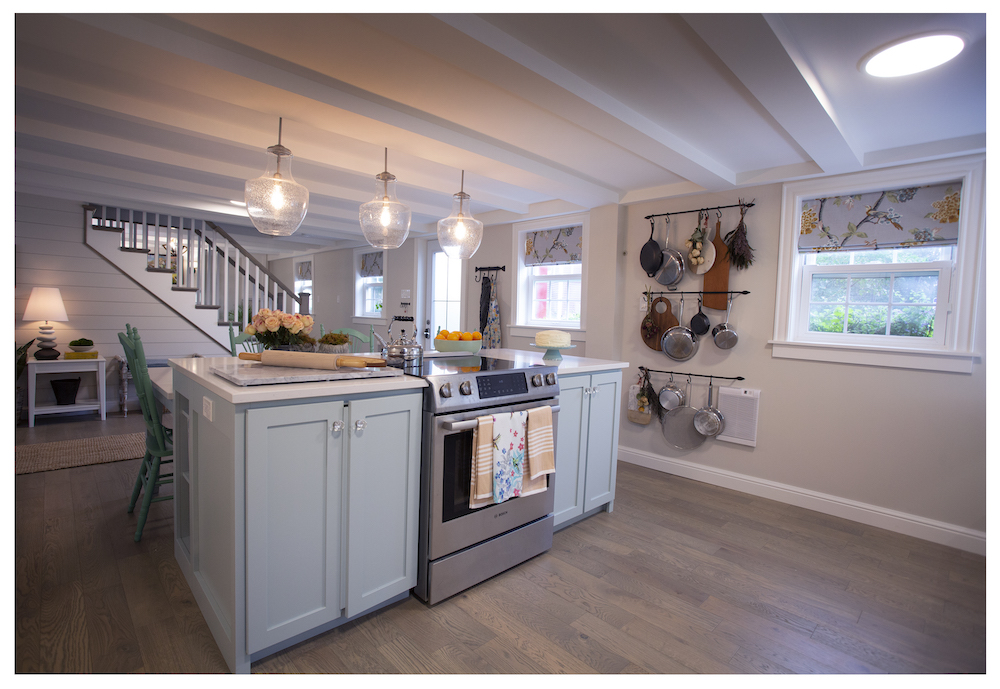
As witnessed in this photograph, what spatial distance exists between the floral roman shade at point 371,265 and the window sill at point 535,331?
268 centimetres

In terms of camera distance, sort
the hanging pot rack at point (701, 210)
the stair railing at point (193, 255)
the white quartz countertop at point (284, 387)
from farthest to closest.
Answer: the stair railing at point (193, 255) < the hanging pot rack at point (701, 210) < the white quartz countertop at point (284, 387)

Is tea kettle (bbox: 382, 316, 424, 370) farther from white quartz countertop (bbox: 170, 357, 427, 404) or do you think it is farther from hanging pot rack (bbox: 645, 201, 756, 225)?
Answer: hanging pot rack (bbox: 645, 201, 756, 225)

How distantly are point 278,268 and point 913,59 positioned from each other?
10221 mm

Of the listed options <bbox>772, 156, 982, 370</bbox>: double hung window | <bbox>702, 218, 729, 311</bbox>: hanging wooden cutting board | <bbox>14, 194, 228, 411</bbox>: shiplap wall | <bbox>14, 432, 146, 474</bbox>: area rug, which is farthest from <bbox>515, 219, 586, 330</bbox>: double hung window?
<bbox>14, 194, 228, 411</bbox>: shiplap wall

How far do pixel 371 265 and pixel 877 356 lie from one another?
5986mm

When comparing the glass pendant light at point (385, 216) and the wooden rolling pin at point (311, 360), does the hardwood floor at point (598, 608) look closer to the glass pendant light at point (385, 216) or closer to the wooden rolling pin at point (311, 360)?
the wooden rolling pin at point (311, 360)

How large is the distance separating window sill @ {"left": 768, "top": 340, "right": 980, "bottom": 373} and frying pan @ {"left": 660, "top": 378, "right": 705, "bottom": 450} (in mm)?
765

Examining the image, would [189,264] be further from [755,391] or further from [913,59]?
[913,59]

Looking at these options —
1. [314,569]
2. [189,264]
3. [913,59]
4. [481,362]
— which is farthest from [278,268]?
[913,59]

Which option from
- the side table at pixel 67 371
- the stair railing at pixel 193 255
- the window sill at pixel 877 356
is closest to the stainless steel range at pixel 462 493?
the window sill at pixel 877 356

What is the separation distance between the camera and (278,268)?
33.1ft

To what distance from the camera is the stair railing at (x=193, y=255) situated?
5.43 m

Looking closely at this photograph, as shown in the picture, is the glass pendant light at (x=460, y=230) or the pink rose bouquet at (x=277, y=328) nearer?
the pink rose bouquet at (x=277, y=328)

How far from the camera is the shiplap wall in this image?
4.94 m
